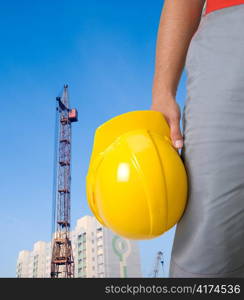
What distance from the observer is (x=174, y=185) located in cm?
95

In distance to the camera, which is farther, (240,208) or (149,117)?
(149,117)

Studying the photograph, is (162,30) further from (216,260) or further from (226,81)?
(216,260)

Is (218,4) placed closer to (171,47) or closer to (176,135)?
(171,47)

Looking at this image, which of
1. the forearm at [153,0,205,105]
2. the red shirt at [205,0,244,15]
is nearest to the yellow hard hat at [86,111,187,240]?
the forearm at [153,0,205,105]

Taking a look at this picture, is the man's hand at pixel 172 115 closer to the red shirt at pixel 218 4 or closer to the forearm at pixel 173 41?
the forearm at pixel 173 41

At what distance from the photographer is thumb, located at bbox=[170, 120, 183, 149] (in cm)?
103

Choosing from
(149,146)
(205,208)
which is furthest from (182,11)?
(205,208)

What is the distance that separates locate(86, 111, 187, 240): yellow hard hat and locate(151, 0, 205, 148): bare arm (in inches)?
3.1

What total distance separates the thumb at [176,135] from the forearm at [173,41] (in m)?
0.10

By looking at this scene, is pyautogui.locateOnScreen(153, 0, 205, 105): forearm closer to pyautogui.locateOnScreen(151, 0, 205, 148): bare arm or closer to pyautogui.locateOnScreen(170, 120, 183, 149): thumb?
pyautogui.locateOnScreen(151, 0, 205, 148): bare arm

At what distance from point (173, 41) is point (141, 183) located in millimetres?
480

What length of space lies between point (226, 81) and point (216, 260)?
433 mm

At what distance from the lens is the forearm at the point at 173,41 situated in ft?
3.76

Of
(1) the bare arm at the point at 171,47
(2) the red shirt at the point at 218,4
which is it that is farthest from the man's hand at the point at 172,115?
(2) the red shirt at the point at 218,4
